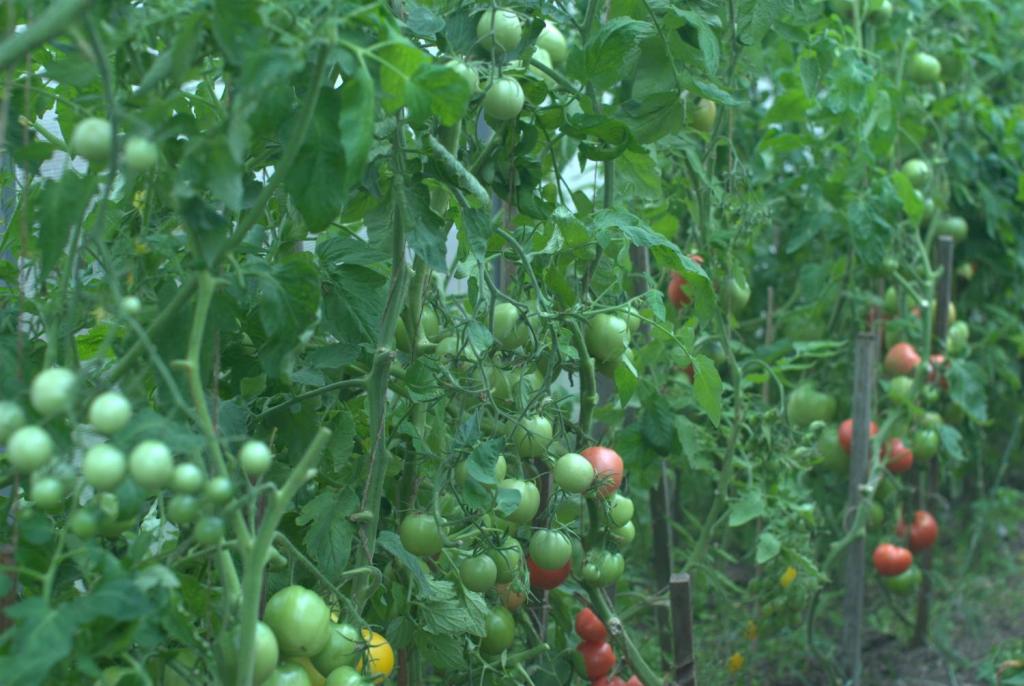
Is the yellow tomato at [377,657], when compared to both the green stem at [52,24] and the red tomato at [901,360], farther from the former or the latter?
the red tomato at [901,360]

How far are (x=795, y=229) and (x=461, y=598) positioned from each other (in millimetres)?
1586

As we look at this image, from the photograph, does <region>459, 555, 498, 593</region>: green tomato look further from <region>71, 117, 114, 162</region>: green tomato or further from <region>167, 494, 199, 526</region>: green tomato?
<region>71, 117, 114, 162</region>: green tomato

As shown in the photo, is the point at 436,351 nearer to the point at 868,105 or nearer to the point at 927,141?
the point at 868,105

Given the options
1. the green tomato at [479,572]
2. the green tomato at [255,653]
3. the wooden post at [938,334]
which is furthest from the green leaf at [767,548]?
the green tomato at [255,653]

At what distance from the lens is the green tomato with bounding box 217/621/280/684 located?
2.68 feet

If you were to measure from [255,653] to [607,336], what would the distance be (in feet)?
1.99

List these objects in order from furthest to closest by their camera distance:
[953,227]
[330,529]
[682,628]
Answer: [953,227] < [682,628] < [330,529]

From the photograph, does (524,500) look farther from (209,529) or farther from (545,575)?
(209,529)

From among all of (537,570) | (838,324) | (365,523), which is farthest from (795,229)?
(365,523)

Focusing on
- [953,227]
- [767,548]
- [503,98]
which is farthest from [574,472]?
[953,227]

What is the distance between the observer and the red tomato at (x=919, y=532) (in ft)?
8.41

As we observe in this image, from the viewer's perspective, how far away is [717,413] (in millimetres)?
1467

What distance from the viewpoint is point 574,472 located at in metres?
1.22

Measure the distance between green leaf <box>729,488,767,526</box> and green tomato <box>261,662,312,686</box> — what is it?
1.00m
